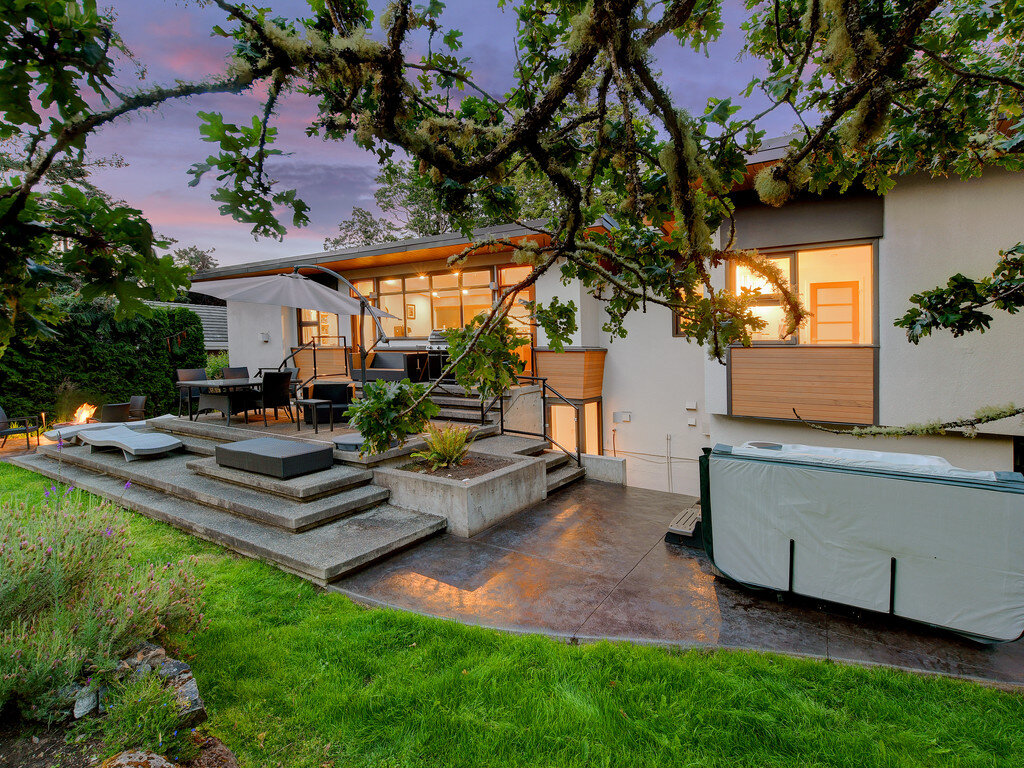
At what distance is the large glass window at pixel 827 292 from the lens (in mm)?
7789

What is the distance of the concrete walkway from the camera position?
3408 mm

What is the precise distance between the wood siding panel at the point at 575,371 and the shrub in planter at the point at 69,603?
815 centimetres

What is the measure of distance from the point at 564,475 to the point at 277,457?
13.2 ft

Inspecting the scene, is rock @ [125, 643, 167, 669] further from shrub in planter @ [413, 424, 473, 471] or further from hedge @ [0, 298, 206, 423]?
hedge @ [0, 298, 206, 423]

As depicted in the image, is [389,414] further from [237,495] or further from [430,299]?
[430,299]

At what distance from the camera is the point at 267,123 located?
1.60 m

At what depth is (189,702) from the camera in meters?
2.38

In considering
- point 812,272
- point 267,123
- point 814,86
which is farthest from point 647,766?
point 812,272

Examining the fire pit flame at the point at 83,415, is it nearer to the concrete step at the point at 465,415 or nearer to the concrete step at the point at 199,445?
the concrete step at the point at 199,445

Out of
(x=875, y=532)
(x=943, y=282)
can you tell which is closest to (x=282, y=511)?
(x=875, y=532)

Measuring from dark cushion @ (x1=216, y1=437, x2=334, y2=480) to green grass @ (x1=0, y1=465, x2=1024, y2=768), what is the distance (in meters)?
2.39

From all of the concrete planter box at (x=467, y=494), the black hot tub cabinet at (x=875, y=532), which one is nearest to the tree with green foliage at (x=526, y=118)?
the black hot tub cabinet at (x=875, y=532)

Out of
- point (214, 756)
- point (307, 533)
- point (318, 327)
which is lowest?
point (214, 756)

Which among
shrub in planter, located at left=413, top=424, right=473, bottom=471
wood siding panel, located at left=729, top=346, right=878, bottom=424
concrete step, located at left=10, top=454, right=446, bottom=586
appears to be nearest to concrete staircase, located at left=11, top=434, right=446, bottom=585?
concrete step, located at left=10, top=454, right=446, bottom=586
